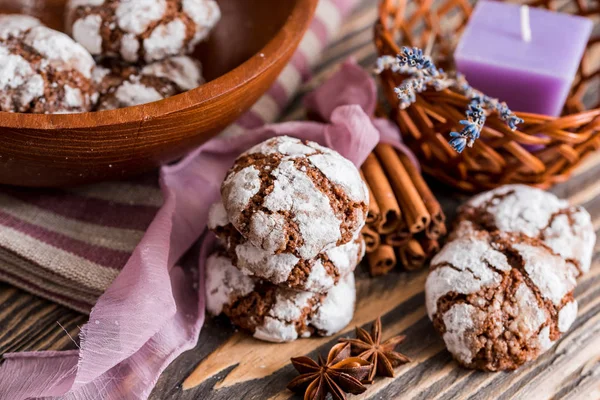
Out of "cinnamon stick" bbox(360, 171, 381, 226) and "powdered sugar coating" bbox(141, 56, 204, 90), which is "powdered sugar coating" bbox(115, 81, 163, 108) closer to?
"powdered sugar coating" bbox(141, 56, 204, 90)

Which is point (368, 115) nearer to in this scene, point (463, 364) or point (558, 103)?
point (558, 103)

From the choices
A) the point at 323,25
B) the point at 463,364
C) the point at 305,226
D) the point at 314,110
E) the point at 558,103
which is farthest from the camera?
the point at 323,25

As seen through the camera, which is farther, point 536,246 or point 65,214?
point 65,214

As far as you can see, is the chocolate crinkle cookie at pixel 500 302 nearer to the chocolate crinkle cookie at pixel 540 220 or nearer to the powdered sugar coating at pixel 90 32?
the chocolate crinkle cookie at pixel 540 220

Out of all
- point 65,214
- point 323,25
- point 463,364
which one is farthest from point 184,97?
point 323,25

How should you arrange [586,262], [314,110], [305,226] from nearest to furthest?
1. [305,226]
2. [586,262]
3. [314,110]

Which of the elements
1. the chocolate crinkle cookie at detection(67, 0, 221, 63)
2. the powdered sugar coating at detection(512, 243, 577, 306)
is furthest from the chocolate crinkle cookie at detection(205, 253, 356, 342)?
the chocolate crinkle cookie at detection(67, 0, 221, 63)

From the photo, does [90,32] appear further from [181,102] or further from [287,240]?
[287,240]

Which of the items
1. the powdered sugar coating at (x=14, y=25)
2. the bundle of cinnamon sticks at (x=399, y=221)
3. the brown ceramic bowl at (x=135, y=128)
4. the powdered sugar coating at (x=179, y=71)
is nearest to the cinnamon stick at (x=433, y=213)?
the bundle of cinnamon sticks at (x=399, y=221)
